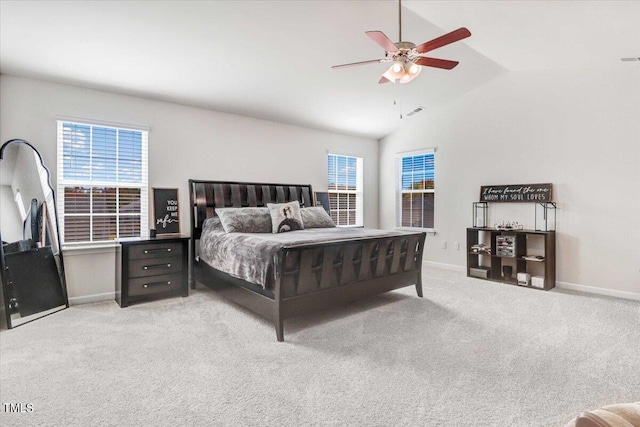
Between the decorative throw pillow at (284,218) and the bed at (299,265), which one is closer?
the bed at (299,265)

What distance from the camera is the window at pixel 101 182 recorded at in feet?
12.3

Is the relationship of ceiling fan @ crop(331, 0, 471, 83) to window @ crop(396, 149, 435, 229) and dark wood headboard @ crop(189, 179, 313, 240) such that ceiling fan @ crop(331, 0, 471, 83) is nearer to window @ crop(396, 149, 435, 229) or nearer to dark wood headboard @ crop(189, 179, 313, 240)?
dark wood headboard @ crop(189, 179, 313, 240)

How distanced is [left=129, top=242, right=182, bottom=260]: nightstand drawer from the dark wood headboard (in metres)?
0.47

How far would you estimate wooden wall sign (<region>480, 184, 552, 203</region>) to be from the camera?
4.54m

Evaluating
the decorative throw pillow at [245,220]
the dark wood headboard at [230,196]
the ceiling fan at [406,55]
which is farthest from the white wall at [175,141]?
the ceiling fan at [406,55]

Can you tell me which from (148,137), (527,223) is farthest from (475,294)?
(148,137)

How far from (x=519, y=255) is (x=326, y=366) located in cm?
368

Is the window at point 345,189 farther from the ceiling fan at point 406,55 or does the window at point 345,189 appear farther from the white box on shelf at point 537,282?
the ceiling fan at point 406,55

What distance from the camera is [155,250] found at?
A: 12.6ft

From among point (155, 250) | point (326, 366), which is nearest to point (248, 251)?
point (326, 366)

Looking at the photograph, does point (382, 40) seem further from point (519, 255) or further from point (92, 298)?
point (92, 298)

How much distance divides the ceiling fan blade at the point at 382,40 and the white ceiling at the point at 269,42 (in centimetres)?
88

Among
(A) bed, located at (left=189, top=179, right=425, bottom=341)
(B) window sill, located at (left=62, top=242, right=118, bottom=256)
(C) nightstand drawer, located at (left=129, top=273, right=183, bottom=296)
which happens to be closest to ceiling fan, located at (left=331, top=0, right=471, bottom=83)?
(A) bed, located at (left=189, top=179, right=425, bottom=341)

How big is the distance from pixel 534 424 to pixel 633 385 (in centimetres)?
91
